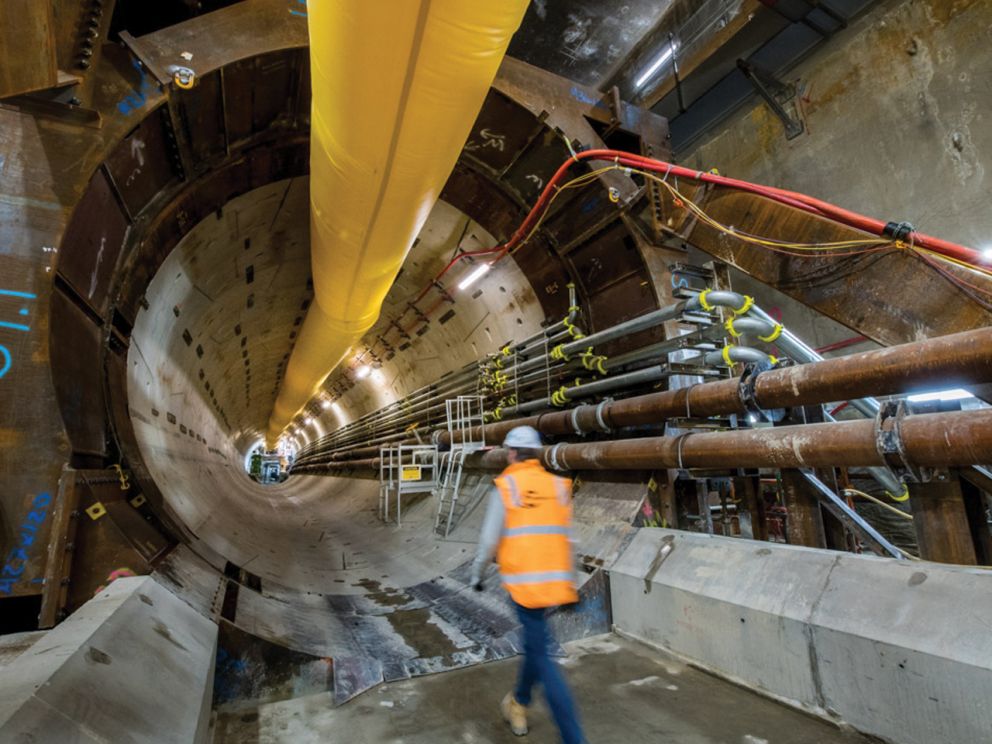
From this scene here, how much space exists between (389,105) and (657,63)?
6958 mm

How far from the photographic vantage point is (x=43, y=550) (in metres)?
2.73

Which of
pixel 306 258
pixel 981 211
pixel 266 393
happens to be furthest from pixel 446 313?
pixel 266 393

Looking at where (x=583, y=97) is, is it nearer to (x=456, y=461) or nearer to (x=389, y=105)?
(x=389, y=105)

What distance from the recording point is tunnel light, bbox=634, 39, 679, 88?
25.1 ft

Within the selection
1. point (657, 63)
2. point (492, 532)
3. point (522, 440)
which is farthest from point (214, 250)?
point (657, 63)

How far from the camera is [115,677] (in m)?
1.91

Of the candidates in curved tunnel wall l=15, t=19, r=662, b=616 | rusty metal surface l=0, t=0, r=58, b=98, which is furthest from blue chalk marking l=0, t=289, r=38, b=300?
rusty metal surface l=0, t=0, r=58, b=98

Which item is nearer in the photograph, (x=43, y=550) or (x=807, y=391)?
(x=43, y=550)

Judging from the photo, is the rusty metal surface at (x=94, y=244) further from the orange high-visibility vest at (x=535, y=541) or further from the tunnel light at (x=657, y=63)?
the tunnel light at (x=657, y=63)

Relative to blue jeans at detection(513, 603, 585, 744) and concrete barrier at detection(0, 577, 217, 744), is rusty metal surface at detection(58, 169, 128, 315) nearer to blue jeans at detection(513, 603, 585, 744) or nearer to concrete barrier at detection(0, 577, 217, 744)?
concrete barrier at detection(0, 577, 217, 744)

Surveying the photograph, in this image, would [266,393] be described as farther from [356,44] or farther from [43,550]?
[356,44]

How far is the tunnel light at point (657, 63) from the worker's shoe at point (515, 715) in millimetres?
8659

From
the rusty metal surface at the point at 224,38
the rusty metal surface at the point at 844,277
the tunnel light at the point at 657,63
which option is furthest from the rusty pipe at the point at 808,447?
the tunnel light at the point at 657,63

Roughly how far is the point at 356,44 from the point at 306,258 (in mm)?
5629
